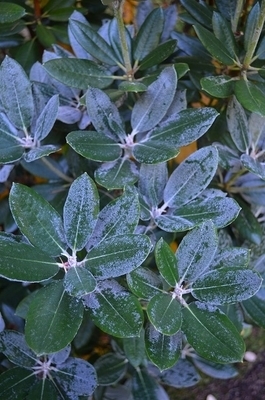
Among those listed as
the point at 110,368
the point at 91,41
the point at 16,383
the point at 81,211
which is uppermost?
the point at 91,41

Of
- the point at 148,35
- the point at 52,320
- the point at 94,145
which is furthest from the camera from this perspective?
the point at 148,35

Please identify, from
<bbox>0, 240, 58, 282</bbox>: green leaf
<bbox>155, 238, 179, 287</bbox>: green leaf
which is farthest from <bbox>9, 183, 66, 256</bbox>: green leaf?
<bbox>155, 238, 179, 287</bbox>: green leaf

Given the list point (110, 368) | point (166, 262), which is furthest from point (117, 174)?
point (110, 368)

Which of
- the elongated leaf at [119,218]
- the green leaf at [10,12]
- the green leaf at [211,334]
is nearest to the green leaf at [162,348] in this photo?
the green leaf at [211,334]

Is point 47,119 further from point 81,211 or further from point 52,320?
point 52,320

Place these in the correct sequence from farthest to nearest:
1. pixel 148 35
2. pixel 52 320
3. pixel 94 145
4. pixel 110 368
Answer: pixel 110 368, pixel 148 35, pixel 94 145, pixel 52 320

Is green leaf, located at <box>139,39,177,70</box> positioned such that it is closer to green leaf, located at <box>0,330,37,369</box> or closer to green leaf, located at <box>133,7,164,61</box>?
green leaf, located at <box>133,7,164,61</box>
